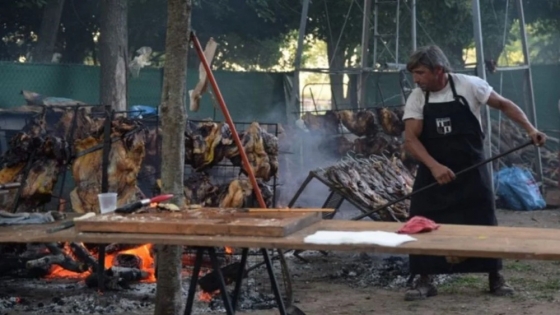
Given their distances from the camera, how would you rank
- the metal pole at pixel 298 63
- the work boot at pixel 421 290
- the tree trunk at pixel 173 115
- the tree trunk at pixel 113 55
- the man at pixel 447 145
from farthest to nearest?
the tree trunk at pixel 113 55 → the metal pole at pixel 298 63 → the work boot at pixel 421 290 → the man at pixel 447 145 → the tree trunk at pixel 173 115

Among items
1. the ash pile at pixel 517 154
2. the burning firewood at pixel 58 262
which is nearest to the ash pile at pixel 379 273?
the burning firewood at pixel 58 262

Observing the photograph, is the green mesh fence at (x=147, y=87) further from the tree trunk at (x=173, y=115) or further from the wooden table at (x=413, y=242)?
the wooden table at (x=413, y=242)

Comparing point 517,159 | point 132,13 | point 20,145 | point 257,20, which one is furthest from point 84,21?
point 20,145

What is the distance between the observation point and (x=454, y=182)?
25.6 ft

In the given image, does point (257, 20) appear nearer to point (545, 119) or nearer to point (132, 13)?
point (132, 13)

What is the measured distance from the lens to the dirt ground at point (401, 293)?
7551 mm

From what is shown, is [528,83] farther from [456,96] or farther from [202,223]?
[202,223]

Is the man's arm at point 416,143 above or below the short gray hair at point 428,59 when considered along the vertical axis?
below

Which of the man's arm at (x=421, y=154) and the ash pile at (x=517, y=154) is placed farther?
the ash pile at (x=517, y=154)

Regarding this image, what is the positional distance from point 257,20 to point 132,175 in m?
14.1

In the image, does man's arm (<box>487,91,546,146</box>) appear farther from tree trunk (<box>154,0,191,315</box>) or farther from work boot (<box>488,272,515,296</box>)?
tree trunk (<box>154,0,191,315</box>)

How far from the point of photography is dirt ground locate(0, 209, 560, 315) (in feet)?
24.8

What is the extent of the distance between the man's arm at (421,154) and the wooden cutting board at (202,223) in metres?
2.25

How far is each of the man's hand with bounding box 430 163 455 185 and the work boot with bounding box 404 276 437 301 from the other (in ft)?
3.53
